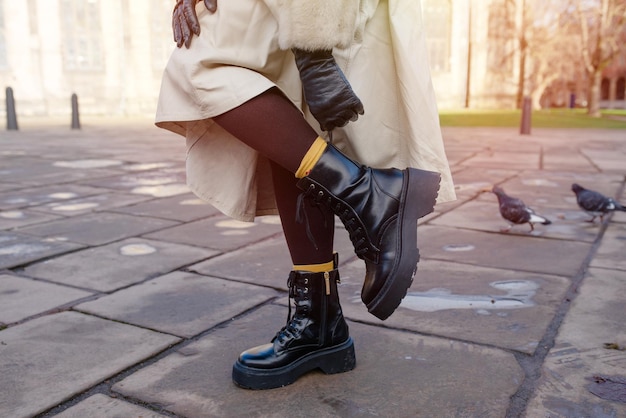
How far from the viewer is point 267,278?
254 cm

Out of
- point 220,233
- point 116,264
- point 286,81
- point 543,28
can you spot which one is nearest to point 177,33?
point 286,81

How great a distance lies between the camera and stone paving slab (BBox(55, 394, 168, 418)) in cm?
142

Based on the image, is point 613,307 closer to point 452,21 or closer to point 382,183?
point 382,183

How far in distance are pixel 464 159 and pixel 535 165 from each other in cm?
87

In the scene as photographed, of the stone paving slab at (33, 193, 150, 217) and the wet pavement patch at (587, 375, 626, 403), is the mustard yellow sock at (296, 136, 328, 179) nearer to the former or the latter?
the wet pavement patch at (587, 375, 626, 403)

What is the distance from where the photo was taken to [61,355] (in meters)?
1.77

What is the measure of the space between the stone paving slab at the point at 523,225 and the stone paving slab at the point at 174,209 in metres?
1.53

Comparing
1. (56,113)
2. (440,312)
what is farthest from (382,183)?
(56,113)

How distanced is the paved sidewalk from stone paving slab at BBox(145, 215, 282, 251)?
2 centimetres

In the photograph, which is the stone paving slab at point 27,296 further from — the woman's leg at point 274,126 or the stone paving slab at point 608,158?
the stone paving slab at point 608,158

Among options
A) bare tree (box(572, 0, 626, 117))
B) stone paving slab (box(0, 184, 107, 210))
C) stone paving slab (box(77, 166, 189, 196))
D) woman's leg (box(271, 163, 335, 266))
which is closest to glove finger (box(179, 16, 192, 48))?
woman's leg (box(271, 163, 335, 266))

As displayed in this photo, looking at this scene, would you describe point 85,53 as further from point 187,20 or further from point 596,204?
point 187,20

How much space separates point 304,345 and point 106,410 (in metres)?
0.51

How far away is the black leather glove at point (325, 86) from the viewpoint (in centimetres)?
132
